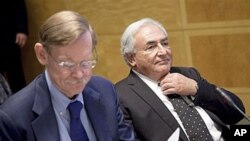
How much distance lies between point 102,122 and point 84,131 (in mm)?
88

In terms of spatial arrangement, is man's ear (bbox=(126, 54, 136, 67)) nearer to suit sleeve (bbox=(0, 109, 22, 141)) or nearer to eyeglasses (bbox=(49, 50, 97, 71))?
eyeglasses (bbox=(49, 50, 97, 71))

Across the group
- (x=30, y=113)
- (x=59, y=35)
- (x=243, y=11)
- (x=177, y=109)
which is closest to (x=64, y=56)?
(x=59, y=35)

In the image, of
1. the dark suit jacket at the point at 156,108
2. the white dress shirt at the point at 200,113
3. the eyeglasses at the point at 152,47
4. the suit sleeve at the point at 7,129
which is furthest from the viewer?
the eyeglasses at the point at 152,47

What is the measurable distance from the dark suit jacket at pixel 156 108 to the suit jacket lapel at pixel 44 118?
2.23 ft

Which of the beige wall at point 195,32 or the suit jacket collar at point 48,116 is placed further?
the beige wall at point 195,32

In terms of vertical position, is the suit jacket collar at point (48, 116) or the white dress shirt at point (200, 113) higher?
the suit jacket collar at point (48, 116)

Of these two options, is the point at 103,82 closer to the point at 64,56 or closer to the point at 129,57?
the point at 64,56

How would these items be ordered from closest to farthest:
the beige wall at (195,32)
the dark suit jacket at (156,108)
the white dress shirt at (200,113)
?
1. the dark suit jacket at (156,108)
2. the white dress shirt at (200,113)
3. the beige wall at (195,32)

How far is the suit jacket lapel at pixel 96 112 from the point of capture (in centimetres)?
158

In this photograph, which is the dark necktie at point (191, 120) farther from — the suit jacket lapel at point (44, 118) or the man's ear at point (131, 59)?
the suit jacket lapel at point (44, 118)

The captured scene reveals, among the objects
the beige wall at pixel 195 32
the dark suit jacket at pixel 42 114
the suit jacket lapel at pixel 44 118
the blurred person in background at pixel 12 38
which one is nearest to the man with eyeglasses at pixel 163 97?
the dark suit jacket at pixel 42 114

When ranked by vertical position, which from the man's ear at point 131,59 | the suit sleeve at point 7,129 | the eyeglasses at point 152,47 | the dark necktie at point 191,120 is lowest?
the dark necktie at point 191,120

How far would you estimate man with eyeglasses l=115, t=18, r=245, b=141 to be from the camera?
2.12 meters

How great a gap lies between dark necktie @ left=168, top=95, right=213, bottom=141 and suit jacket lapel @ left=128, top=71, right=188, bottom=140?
6cm
